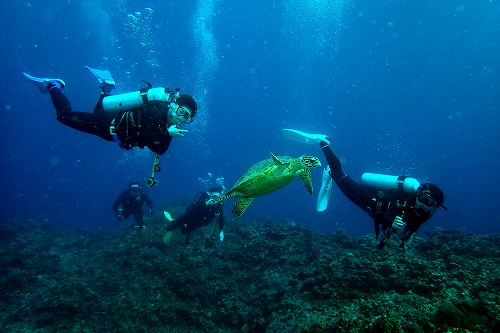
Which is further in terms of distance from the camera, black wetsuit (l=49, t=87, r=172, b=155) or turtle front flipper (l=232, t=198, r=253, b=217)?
turtle front flipper (l=232, t=198, r=253, b=217)

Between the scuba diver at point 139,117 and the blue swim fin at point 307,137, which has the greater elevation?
the blue swim fin at point 307,137

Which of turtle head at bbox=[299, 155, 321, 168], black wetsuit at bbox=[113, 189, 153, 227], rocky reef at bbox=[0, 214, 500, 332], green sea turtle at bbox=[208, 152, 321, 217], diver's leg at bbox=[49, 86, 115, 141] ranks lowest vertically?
rocky reef at bbox=[0, 214, 500, 332]

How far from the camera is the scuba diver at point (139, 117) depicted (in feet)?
16.0

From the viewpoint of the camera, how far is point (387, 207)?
5340 mm

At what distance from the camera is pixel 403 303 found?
3980mm

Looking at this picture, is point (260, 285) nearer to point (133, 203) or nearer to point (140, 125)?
point (140, 125)

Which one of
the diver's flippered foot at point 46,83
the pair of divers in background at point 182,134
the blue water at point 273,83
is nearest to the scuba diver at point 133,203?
the diver's flippered foot at point 46,83

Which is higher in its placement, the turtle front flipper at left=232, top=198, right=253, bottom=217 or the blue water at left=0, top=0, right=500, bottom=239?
the blue water at left=0, top=0, right=500, bottom=239

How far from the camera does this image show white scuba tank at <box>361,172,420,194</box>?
5699mm

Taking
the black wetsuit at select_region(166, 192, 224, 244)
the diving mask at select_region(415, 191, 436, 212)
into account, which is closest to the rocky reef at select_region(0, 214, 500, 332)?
the black wetsuit at select_region(166, 192, 224, 244)

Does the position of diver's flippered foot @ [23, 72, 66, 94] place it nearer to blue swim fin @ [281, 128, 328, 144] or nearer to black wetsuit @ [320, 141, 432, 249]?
blue swim fin @ [281, 128, 328, 144]

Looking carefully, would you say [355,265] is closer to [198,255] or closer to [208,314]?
[208,314]

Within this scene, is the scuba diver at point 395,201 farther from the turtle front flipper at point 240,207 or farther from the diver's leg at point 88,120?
the diver's leg at point 88,120

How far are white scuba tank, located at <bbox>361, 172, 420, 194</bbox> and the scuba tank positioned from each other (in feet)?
17.8
